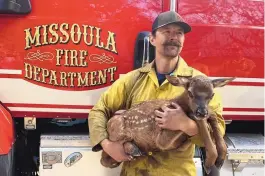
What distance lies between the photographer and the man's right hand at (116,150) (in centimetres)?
194

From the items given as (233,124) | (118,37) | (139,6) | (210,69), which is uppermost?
(139,6)

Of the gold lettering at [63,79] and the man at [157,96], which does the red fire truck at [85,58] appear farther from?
the man at [157,96]

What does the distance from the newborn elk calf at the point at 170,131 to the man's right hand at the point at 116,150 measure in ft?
0.08

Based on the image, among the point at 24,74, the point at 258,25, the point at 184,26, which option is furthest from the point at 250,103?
the point at 24,74

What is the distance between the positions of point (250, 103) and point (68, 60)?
1.18 m

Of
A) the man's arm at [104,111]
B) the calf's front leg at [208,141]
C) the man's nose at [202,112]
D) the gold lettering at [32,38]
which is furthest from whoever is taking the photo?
the gold lettering at [32,38]

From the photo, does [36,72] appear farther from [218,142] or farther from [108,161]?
[218,142]

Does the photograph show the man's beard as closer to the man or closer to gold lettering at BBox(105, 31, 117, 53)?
the man

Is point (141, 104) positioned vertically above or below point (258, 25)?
below

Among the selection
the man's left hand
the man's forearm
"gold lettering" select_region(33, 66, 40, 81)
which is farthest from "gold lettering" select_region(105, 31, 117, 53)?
the man's forearm

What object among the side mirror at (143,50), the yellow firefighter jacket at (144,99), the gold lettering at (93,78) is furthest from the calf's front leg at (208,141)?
the gold lettering at (93,78)

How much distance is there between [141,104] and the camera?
1911 millimetres

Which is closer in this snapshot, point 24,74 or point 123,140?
point 123,140

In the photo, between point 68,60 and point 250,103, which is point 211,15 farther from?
point 68,60
